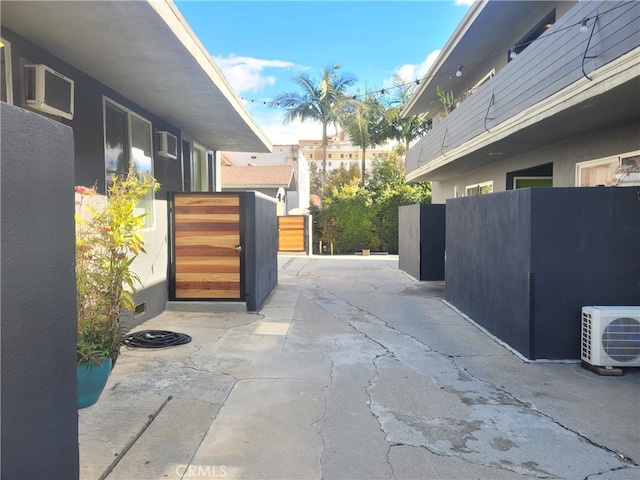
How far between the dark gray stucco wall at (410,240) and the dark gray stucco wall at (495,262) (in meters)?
4.08

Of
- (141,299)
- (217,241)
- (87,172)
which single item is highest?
(87,172)

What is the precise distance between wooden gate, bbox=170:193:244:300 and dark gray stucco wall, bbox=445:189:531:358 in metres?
3.91

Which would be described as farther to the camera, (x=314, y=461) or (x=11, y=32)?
(x=11, y=32)

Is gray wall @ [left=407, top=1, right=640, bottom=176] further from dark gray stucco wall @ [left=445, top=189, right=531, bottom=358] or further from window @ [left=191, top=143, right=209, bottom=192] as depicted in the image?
window @ [left=191, top=143, right=209, bottom=192]

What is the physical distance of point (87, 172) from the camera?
18.9 ft

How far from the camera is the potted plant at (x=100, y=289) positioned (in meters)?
3.95

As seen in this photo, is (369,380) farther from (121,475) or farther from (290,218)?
(290,218)

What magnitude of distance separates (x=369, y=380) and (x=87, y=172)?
4126mm

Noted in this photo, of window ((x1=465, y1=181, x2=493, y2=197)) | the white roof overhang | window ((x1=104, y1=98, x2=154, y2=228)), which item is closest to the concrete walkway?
window ((x1=104, y1=98, x2=154, y2=228))

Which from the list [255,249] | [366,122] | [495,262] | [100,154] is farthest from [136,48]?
[366,122]

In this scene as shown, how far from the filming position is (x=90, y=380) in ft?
13.0

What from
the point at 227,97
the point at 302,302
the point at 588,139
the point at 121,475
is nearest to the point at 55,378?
the point at 121,475

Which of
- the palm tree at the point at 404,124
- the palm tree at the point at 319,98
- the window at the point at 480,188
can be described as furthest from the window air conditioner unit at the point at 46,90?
the palm tree at the point at 404,124

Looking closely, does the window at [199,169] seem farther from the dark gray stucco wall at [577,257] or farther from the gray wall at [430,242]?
the dark gray stucco wall at [577,257]
